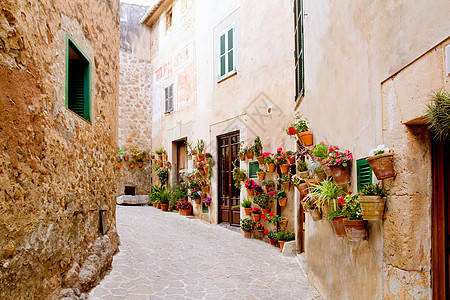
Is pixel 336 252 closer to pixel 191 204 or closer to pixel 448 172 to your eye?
pixel 448 172

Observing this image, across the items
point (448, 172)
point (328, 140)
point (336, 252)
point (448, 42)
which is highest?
point (448, 42)

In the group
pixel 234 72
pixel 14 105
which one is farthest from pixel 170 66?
pixel 14 105

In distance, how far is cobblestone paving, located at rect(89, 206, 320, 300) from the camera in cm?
513

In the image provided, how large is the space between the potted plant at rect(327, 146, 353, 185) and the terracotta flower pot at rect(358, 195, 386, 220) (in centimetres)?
80

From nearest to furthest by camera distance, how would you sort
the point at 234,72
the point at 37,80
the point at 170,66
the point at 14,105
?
the point at 14,105 < the point at 37,80 < the point at 234,72 < the point at 170,66

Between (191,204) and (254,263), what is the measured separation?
19.2ft

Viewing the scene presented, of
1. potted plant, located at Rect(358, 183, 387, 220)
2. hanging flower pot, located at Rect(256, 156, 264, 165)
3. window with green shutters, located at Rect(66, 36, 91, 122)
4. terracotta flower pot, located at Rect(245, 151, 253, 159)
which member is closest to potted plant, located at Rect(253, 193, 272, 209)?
hanging flower pot, located at Rect(256, 156, 264, 165)

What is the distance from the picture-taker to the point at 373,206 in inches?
117

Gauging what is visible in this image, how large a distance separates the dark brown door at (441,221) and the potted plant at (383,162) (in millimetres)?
270

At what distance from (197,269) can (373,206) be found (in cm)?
388

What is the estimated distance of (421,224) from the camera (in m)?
2.68

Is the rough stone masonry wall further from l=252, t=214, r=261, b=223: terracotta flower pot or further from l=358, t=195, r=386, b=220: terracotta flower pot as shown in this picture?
l=252, t=214, r=261, b=223: terracotta flower pot

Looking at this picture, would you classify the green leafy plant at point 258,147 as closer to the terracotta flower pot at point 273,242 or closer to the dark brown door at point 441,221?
the terracotta flower pot at point 273,242

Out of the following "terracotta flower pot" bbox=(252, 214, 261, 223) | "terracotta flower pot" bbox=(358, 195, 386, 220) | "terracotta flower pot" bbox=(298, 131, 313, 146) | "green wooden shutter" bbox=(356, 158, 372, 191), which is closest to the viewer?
"terracotta flower pot" bbox=(358, 195, 386, 220)
